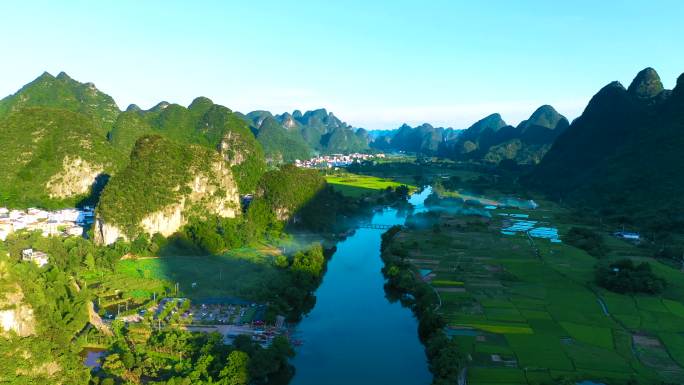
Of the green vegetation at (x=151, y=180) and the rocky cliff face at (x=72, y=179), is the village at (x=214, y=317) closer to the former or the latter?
the green vegetation at (x=151, y=180)

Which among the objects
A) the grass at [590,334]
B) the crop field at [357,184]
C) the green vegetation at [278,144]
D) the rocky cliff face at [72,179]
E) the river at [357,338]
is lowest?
the river at [357,338]

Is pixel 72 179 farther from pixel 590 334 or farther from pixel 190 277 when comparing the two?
pixel 590 334

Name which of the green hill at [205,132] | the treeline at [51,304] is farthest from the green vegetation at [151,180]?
the green hill at [205,132]

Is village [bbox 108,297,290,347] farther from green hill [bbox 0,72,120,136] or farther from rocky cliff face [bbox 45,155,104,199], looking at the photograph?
green hill [bbox 0,72,120,136]

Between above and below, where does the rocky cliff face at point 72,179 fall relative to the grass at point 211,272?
above

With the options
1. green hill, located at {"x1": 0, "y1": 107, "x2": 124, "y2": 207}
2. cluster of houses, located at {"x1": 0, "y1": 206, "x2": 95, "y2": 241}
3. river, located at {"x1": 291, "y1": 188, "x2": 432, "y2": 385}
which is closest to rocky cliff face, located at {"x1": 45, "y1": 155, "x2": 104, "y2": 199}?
green hill, located at {"x1": 0, "y1": 107, "x2": 124, "y2": 207}
